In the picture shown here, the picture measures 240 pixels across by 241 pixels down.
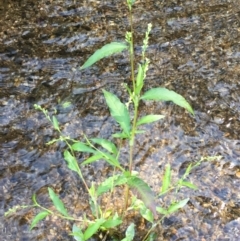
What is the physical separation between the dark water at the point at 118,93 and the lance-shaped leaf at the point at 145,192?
39 cm

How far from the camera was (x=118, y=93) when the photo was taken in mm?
2414

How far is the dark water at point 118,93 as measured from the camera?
1880mm

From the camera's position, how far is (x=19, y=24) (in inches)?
115

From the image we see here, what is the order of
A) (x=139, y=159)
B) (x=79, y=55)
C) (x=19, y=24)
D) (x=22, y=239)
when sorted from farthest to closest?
(x=19, y=24) → (x=79, y=55) → (x=139, y=159) → (x=22, y=239)

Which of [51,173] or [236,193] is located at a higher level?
[51,173]

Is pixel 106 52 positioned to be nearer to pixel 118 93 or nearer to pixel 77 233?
pixel 77 233

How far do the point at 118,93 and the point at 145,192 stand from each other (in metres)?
1.05

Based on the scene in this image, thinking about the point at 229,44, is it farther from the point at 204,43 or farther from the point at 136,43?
the point at 136,43

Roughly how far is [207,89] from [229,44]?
47 cm

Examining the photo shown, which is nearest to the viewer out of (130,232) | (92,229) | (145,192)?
(145,192)

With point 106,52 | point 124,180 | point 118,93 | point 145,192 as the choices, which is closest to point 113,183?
point 124,180

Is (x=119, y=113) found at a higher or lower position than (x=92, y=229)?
higher

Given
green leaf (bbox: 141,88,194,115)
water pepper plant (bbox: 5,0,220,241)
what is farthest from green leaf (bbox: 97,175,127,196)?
green leaf (bbox: 141,88,194,115)

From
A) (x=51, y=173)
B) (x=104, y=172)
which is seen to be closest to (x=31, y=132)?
(x=51, y=173)
